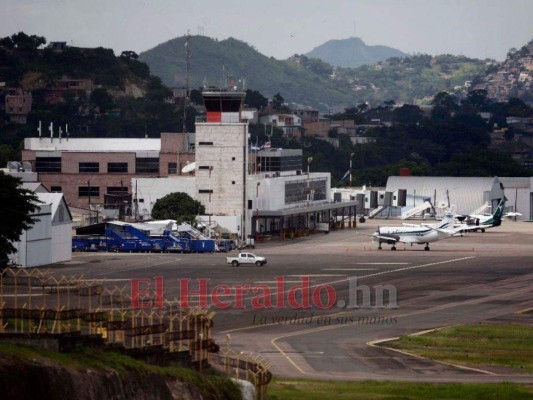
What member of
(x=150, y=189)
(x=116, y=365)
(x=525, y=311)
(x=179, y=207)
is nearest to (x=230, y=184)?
(x=179, y=207)

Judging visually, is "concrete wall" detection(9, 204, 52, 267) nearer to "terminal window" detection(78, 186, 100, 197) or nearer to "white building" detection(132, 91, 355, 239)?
"white building" detection(132, 91, 355, 239)

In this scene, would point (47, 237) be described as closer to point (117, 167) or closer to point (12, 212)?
point (12, 212)

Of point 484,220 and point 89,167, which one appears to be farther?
point 89,167

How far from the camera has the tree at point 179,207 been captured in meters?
159

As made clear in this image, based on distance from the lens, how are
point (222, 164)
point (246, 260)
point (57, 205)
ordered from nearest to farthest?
point (246, 260) → point (57, 205) → point (222, 164)

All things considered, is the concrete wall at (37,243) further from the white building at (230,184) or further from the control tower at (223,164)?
the control tower at (223,164)

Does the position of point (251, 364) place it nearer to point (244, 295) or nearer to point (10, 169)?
point (244, 295)

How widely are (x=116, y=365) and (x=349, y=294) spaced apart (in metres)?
55.2

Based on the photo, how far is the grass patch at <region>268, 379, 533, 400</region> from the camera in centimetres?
6106

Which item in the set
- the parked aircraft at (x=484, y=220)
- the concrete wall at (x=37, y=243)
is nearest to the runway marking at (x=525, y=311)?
the concrete wall at (x=37, y=243)

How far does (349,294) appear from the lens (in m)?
104

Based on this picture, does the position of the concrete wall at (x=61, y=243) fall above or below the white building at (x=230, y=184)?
below

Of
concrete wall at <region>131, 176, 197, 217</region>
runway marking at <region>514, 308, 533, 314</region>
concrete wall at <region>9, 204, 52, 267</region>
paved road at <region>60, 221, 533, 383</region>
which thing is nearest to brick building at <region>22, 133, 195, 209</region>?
concrete wall at <region>131, 176, 197, 217</region>

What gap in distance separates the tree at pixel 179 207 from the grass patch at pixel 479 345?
246 ft
